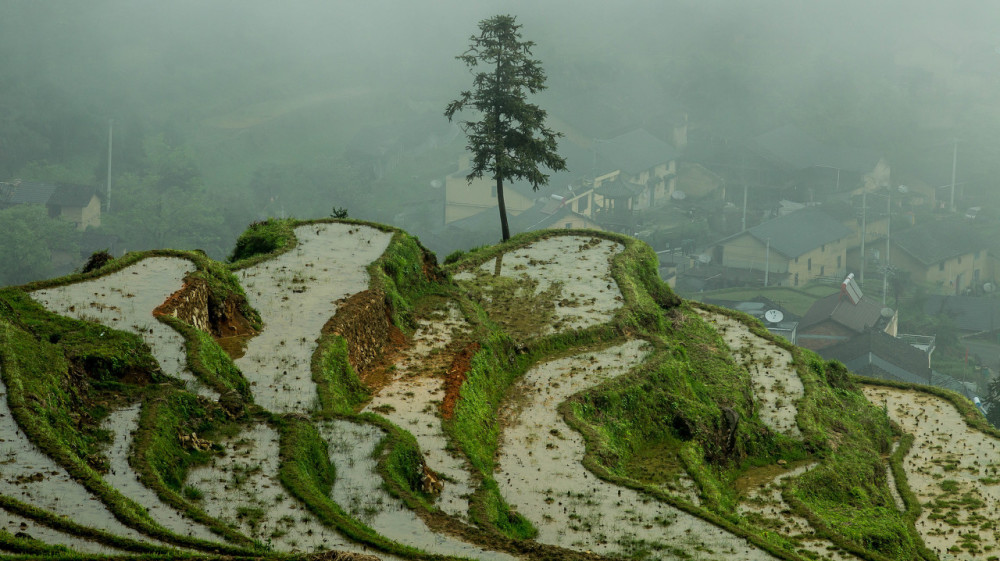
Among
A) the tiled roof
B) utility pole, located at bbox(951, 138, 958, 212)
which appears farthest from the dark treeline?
the tiled roof

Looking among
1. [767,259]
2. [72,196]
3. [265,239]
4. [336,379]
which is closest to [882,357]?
[767,259]

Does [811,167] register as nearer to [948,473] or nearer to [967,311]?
[967,311]

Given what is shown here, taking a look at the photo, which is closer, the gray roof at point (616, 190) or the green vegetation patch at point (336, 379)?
the green vegetation patch at point (336, 379)

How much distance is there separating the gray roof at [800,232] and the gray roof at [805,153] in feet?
78.9

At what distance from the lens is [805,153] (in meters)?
134

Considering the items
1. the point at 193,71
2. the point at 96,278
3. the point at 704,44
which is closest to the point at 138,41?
the point at 193,71

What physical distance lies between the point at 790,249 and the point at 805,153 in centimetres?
3986

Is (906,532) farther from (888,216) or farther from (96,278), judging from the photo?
(888,216)

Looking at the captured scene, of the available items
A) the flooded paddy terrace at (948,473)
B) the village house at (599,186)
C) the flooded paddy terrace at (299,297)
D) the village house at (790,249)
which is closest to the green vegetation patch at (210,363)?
the flooded paddy terrace at (299,297)

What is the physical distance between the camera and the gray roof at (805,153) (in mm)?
129875

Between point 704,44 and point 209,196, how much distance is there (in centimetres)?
10564

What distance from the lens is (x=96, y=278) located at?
2617 centimetres

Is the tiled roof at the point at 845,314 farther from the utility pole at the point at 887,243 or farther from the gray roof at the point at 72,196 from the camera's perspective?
the gray roof at the point at 72,196

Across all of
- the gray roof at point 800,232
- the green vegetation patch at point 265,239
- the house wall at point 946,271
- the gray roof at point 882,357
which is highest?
the green vegetation patch at point 265,239
